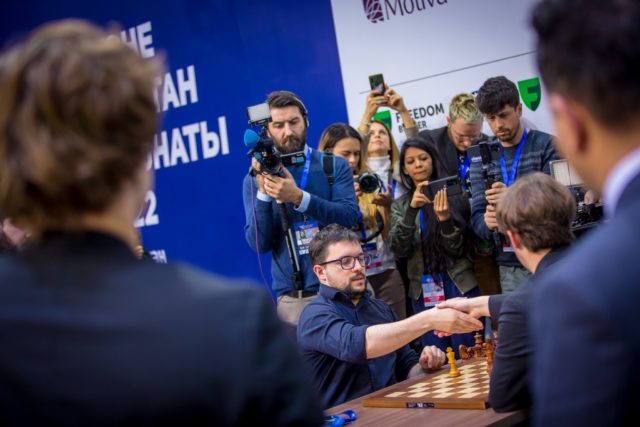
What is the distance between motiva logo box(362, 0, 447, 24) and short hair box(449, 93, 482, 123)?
75 cm

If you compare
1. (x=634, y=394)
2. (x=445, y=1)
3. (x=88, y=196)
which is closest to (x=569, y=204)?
(x=634, y=394)

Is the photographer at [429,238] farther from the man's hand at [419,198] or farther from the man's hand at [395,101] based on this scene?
the man's hand at [395,101]

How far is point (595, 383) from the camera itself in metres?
1.03

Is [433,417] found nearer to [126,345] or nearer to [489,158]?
[126,345]

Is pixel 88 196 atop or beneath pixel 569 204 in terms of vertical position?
atop

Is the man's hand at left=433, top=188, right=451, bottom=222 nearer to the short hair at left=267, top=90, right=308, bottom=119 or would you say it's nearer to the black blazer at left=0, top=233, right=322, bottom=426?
the short hair at left=267, top=90, right=308, bottom=119

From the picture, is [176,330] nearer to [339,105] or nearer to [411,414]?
[411,414]

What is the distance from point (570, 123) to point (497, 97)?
3453 mm

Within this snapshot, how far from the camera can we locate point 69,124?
1085mm

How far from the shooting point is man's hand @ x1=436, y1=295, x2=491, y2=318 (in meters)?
3.37

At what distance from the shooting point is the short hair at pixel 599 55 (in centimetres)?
107

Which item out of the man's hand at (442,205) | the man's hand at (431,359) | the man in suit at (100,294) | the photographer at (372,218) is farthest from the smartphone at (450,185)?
the man in suit at (100,294)

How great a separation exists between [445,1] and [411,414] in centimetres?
337

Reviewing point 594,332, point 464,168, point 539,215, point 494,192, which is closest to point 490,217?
point 494,192
